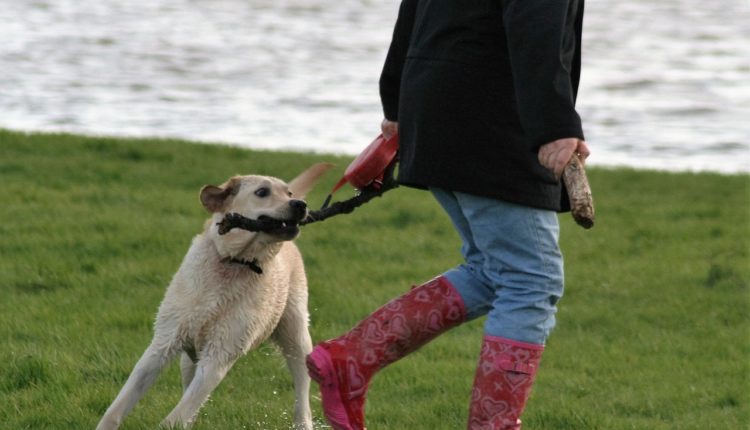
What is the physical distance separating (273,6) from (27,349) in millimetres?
19760

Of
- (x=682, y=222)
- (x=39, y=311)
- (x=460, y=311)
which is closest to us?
(x=460, y=311)

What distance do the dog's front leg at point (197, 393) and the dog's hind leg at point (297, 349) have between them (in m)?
0.63

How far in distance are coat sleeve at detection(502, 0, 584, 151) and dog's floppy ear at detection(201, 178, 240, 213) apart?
1512 millimetres

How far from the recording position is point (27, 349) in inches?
251

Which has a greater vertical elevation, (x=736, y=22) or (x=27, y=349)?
(x=27, y=349)

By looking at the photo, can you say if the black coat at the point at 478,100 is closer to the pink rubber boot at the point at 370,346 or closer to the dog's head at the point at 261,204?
the pink rubber boot at the point at 370,346

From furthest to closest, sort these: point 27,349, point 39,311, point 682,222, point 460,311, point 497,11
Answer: point 682,222 < point 39,311 < point 27,349 < point 460,311 < point 497,11

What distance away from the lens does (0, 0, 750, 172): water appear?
14523 millimetres

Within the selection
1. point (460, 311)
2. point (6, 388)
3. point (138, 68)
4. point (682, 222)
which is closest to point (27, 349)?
point (6, 388)

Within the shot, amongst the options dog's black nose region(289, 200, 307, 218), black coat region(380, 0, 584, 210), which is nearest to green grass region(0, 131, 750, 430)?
dog's black nose region(289, 200, 307, 218)

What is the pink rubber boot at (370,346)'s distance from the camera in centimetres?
471

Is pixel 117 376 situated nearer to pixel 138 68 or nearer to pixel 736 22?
pixel 138 68

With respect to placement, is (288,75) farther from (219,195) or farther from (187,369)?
(219,195)

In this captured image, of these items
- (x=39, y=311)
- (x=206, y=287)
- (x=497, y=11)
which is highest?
(x=497, y=11)
